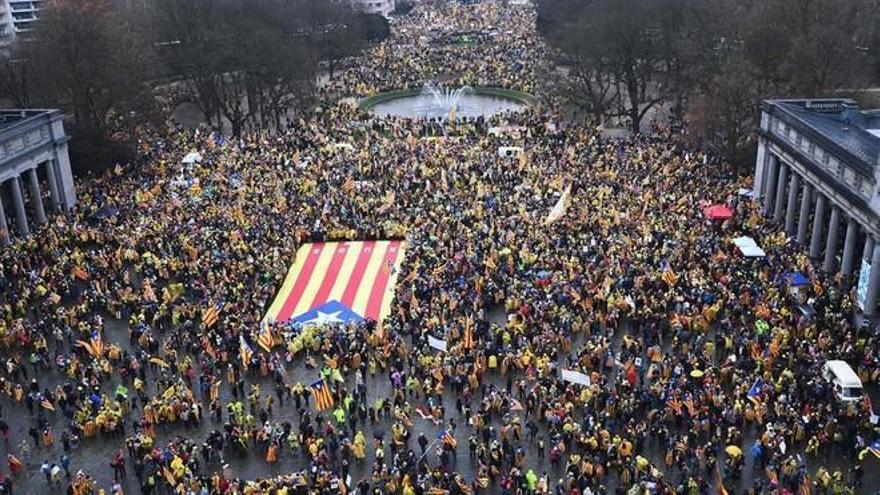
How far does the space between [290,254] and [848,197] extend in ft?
79.6

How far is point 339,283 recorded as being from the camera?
123 feet

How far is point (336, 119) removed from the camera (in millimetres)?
69188

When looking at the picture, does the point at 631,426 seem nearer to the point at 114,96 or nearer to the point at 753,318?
the point at 753,318

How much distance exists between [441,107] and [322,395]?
5382cm

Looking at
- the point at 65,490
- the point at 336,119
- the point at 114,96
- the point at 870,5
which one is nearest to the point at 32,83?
the point at 114,96

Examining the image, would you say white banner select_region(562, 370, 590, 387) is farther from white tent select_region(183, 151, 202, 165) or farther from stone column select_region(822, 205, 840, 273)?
white tent select_region(183, 151, 202, 165)

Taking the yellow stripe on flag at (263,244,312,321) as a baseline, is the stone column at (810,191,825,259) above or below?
above

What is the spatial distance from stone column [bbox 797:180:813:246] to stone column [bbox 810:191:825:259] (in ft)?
2.44

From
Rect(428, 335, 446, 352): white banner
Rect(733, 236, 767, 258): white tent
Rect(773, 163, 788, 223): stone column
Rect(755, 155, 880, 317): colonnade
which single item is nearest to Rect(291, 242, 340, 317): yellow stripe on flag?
Rect(428, 335, 446, 352): white banner

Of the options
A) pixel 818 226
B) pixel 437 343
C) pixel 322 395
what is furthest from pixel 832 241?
pixel 322 395

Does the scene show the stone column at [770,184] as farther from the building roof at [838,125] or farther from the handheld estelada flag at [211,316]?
the handheld estelada flag at [211,316]

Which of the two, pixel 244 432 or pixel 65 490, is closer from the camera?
pixel 65 490

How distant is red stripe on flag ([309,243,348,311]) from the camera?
35.9 metres

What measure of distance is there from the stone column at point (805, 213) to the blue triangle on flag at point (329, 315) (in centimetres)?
2116
